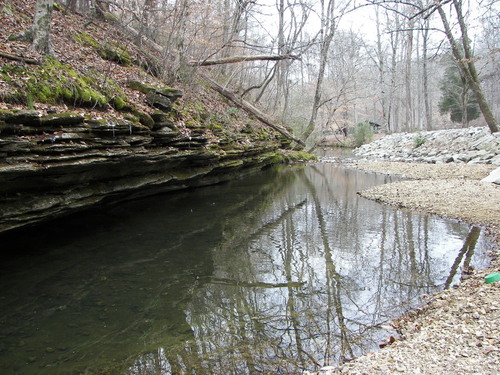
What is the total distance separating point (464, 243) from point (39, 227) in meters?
8.90

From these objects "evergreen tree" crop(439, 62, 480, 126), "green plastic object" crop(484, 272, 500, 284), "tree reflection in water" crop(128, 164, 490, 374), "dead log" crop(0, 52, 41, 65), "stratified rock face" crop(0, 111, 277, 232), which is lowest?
"tree reflection in water" crop(128, 164, 490, 374)

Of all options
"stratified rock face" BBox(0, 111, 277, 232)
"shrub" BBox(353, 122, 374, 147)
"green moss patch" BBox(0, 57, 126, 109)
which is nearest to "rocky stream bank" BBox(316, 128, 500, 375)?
"stratified rock face" BBox(0, 111, 277, 232)

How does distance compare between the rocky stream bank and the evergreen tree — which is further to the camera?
the evergreen tree

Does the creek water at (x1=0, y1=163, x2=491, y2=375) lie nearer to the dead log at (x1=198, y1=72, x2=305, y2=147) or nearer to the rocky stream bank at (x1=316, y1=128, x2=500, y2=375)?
the rocky stream bank at (x1=316, y1=128, x2=500, y2=375)

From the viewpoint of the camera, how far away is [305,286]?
5.14 metres

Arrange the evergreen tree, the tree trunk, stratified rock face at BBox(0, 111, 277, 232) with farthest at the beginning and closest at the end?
the evergreen tree < the tree trunk < stratified rock face at BBox(0, 111, 277, 232)

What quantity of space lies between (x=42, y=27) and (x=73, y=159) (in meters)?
3.20

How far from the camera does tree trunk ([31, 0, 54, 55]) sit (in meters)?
6.74

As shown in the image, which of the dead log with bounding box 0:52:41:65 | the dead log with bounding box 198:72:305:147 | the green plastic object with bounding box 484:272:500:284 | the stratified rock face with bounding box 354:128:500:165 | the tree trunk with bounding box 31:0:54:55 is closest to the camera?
the green plastic object with bounding box 484:272:500:284

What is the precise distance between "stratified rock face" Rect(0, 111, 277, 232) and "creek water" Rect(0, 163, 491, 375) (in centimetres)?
87

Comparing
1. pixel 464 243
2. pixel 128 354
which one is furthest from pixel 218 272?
pixel 464 243

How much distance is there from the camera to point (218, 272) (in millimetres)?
5605

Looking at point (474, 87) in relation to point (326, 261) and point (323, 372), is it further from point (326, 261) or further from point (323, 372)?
point (323, 372)

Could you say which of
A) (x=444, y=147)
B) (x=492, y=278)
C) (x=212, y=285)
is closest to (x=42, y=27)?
(x=212, y=285)
